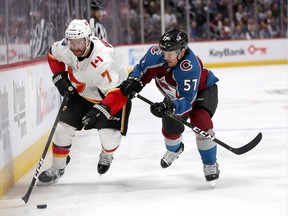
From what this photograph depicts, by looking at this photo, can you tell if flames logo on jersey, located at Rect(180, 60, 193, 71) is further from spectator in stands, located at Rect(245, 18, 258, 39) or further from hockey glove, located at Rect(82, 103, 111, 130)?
spectator in stands, located at Rect(245, 18, 258, 39)

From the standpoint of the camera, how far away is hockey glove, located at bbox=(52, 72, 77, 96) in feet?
13.5

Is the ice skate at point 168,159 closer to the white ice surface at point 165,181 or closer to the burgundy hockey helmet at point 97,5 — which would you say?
the white ice surface at point 165,181

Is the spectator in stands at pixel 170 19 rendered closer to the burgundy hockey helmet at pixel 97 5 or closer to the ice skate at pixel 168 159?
the burgundy hockey helmet at pixel 97 5

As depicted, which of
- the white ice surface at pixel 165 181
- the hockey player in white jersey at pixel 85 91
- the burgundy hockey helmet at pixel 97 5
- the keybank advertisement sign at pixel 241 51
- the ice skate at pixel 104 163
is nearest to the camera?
the white ice surface at pixel 165 181

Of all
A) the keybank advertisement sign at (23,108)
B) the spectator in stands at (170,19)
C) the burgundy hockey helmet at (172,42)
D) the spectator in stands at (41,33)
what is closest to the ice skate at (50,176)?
the keybank advertisement sign at (23,108)

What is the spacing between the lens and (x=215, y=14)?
15.4 m

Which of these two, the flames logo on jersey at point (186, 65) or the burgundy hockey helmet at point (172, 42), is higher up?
the burgundy hockey helmet at point (172, 42)

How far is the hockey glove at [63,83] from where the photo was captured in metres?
4.11

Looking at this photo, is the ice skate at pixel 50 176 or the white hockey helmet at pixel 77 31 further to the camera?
the ice skate at pixel 50 176

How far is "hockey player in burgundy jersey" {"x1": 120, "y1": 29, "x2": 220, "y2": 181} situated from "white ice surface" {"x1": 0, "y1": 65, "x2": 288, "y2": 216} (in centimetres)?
27

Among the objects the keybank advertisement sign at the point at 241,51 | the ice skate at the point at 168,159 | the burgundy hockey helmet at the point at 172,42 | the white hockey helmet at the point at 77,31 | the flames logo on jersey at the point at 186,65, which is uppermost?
the white hockey helmet at the point at 77,31

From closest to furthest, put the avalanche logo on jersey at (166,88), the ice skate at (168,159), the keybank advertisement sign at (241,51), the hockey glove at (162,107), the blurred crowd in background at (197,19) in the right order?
1. the hockey glove at (162,107)
2. the avalanche logo on jersey at (166,88)
3. the ice skate at (168,159)
4. the blurred crowd in background at (197,19)
5. the keybank advertisement sign at (241,51)

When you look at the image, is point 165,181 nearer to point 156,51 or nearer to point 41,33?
point 156,51

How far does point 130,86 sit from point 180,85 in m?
0.28
